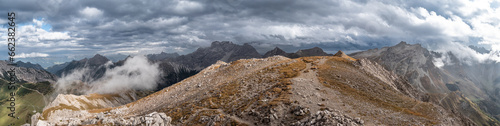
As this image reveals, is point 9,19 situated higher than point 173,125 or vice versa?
point 9,19

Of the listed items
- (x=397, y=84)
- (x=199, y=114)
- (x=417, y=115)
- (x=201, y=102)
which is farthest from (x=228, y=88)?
(x=397, y=84)

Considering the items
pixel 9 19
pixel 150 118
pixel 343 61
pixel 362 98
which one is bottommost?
pixel 150 118

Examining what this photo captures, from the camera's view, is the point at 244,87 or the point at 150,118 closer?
the point at 150,118

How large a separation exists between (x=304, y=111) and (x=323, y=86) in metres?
20.7

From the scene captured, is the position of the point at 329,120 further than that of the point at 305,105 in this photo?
No

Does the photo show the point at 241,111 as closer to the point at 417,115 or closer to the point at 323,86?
the point at 323,86

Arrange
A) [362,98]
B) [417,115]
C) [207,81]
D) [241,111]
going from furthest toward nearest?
1. [207,81]
2. [362,98]
3. [241,111]
4. [417,115]

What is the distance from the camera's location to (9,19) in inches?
2191

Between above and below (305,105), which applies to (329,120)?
below

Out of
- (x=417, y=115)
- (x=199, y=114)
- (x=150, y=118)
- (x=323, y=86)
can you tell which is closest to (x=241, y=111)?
(x=199, y=114)

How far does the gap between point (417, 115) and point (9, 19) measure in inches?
3672

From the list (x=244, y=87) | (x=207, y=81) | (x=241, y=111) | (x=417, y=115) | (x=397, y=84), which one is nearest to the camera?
(x=417, y=115)

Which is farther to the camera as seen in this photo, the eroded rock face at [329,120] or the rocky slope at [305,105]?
the rocky slope at [305,105]

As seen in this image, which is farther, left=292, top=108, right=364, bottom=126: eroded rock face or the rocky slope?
the rocky slope
